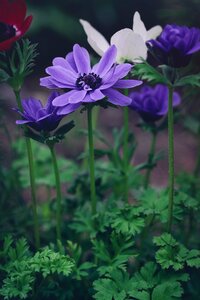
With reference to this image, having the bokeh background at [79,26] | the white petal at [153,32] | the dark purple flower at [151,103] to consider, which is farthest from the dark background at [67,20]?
the white petal at [153,32]

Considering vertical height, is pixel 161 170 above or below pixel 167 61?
below

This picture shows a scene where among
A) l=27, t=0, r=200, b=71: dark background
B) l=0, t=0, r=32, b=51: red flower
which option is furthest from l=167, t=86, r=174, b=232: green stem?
l=27, t=0, r=200, b=71: dark background

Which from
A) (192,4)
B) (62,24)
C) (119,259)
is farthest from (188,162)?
(119,259)

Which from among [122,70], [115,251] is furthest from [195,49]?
[115,251]

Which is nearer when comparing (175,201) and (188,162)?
(175,201)

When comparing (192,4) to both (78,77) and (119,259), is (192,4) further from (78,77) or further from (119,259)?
(119,259)

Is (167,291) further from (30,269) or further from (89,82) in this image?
(89,82)

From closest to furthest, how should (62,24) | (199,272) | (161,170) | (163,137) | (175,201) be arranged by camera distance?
(175,201) → (199,272) → (161,170) → (163,137) → (62,24)
